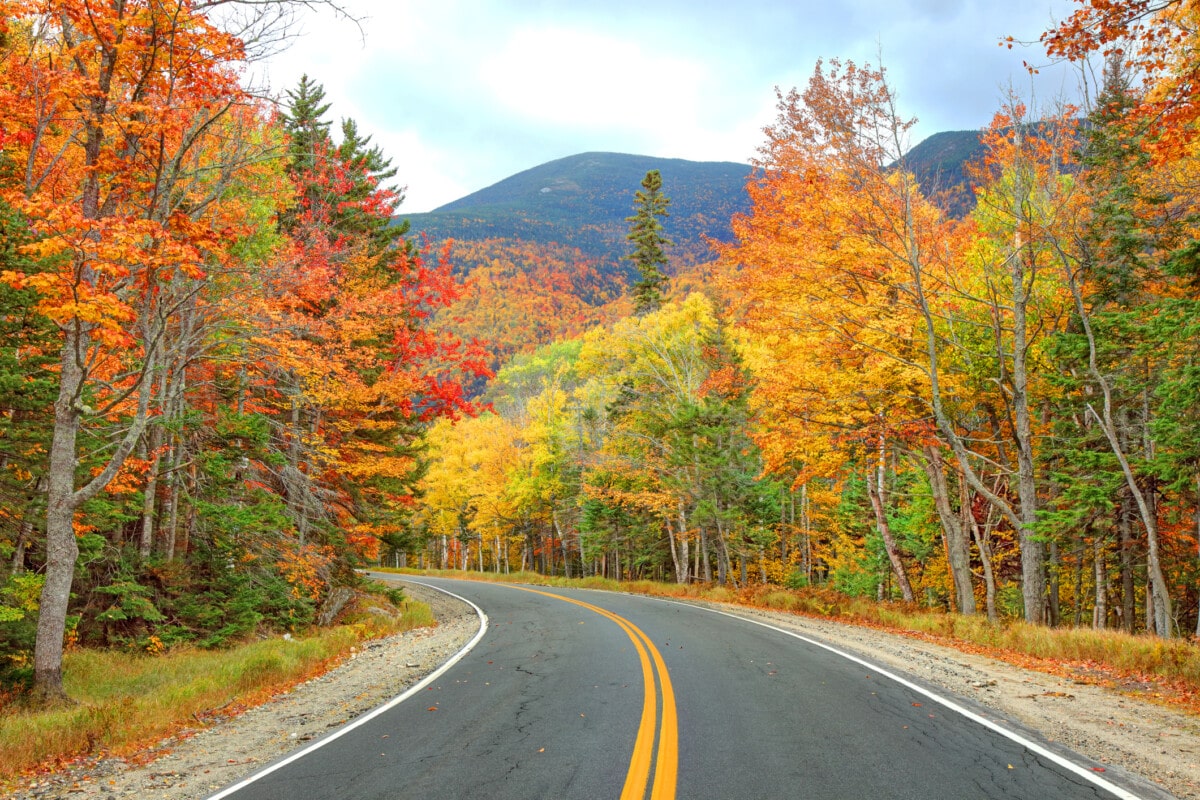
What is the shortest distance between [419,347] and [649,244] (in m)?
20.1

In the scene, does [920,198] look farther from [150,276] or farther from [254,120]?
[150,276]

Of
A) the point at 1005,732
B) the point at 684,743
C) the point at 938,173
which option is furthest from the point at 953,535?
the point at 684,743

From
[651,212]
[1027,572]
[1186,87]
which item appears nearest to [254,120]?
[1186,87]

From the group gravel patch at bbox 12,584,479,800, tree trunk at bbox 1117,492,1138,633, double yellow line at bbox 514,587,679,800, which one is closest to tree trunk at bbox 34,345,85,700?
gravel patch at bbox 12,584,479,800

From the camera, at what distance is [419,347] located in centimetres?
2261

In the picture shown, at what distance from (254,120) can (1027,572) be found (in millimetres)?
17733

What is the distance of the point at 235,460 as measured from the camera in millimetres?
16312

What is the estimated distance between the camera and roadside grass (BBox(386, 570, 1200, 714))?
9.15m

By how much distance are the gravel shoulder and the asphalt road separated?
43 centimetres

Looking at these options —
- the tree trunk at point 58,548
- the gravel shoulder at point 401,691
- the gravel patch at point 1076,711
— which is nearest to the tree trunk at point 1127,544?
the gravel patch at point 1076,711

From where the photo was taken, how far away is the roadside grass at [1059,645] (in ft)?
30.0

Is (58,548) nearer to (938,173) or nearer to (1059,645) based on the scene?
(1059,645)

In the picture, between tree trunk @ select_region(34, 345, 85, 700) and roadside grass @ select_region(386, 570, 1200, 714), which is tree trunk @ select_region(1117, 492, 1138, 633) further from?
tree trunk @ select_region(34, 345, 85, 700)

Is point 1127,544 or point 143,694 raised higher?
point 1127,544
